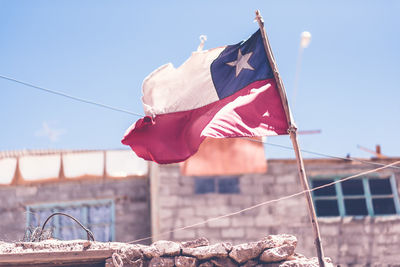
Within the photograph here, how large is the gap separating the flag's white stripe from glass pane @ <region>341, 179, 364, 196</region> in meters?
7.23

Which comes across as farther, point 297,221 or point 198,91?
point 297,221

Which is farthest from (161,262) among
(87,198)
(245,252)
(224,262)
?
(87,198)

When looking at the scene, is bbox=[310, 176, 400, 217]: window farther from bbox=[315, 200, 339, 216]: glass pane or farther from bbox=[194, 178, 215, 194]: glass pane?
bbox=[194, 178, 215, 194]: glass pane

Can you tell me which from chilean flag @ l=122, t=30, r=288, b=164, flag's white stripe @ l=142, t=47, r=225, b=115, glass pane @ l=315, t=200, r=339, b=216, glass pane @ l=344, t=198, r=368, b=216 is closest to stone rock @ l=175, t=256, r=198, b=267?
chilean flag @ l=122, t=30, r=288, b=164

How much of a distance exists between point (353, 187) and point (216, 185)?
3.59 m

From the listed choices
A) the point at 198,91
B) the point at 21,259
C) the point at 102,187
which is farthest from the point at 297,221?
the point at 21,259

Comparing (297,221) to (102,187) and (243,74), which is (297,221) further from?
(243,74)

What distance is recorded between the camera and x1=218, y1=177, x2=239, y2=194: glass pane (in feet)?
39.2

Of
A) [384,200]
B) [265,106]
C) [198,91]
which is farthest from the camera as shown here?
[384,200]

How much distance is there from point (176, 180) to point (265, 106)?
6.50 metres

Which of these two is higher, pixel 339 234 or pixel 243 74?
pixel 243 74

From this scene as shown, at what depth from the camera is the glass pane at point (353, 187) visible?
40.3 ft

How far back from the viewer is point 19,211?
1280 centimetres

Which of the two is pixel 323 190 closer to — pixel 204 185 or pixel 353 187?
pixel 353 187
